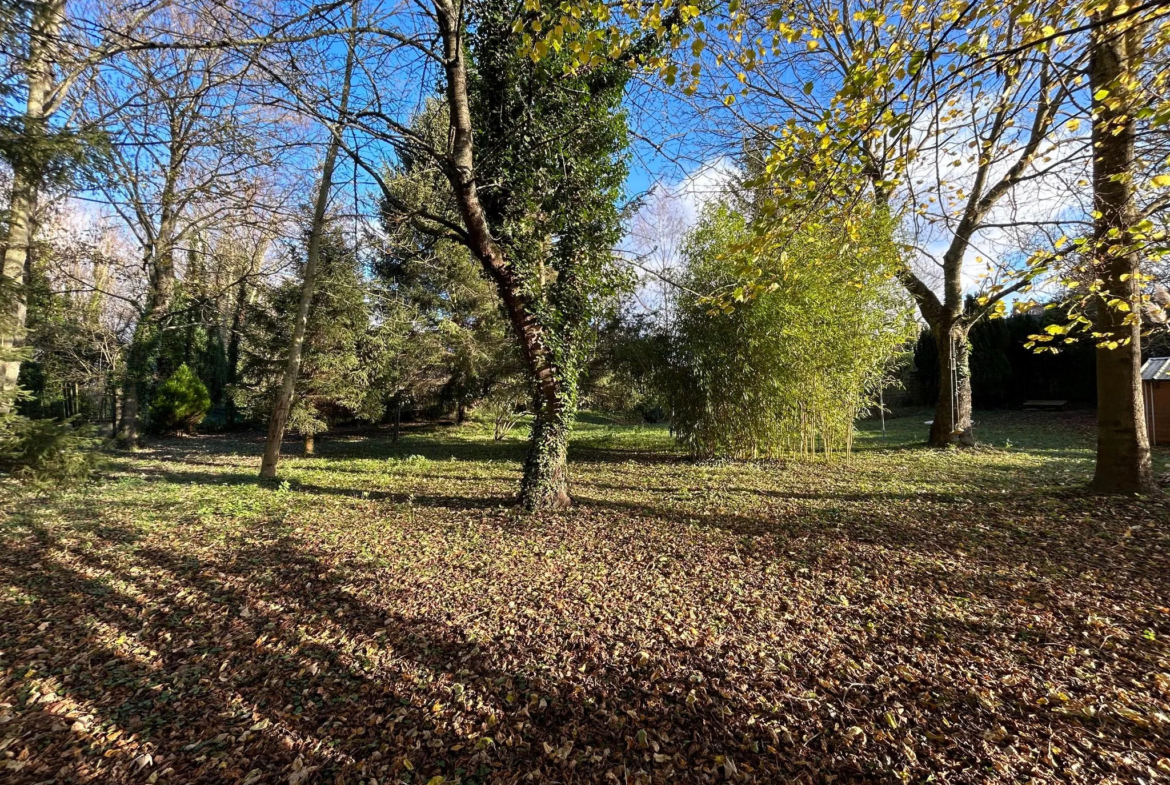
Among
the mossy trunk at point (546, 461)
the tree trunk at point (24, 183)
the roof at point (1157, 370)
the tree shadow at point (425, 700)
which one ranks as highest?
the tree trunk at point (24, 183)

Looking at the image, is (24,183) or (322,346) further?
(322,346)

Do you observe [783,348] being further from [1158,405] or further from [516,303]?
[1158,405]

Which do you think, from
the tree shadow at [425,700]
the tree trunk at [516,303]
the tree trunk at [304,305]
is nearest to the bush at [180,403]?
the tree trunk at [304,305]

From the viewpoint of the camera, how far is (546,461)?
17.9 ft

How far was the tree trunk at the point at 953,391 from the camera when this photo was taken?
9352 millimetres

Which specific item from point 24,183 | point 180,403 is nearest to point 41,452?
point 24,183

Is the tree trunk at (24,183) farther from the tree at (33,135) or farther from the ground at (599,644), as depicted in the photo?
the ground at (599,644)

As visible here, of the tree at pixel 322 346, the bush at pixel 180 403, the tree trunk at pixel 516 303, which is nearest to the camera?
the tree trunk at pixel 516 303

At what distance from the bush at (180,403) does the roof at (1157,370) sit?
80.3 ft

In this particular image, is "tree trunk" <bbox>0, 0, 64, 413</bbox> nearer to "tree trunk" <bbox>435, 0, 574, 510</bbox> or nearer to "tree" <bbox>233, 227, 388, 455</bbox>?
"tree trunk" <bbox>435, 0, 574, 510</bbox>

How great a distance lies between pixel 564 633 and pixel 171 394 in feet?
60.5

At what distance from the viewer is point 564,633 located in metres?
2.83

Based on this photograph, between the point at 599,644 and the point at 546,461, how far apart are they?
2.88 metres

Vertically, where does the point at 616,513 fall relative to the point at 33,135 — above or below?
below
